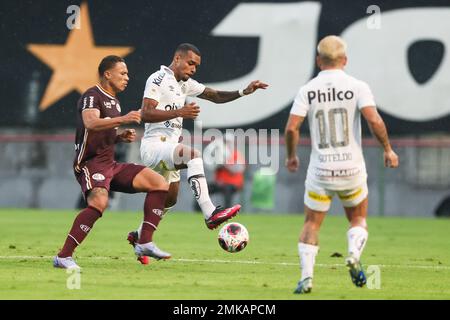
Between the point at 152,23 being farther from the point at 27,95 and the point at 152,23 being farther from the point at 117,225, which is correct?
the point at 117,225

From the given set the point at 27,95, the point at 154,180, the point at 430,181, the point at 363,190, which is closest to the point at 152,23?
the point at 27,95

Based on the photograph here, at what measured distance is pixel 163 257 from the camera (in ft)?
37.3

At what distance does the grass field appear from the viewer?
904cm

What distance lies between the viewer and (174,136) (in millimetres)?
12391

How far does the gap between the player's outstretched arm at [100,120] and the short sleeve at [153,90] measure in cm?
107

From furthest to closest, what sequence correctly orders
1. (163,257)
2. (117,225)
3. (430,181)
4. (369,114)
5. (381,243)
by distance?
(430,181), (117,225), (381,243), (163,257), (369,114)

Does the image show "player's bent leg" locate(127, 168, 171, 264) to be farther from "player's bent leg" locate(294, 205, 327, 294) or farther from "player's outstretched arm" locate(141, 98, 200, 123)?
"player's bent leg" locate(294, 205, 327, 294)

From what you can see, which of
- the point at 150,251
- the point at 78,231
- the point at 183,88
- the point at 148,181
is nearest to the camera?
the point at 78,231

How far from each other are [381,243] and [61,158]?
9891mm

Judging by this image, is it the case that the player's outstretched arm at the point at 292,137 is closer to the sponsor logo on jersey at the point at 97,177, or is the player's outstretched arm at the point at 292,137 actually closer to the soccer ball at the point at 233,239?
the sponsor logo on jersey at the point at 97,177

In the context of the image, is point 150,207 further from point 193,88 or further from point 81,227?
point 193,88

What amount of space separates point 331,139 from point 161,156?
3.46 m

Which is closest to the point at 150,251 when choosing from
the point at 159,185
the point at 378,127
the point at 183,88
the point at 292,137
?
the point at 159,185

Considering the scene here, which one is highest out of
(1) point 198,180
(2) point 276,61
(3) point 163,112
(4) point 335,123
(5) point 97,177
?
(2) point 276,61
